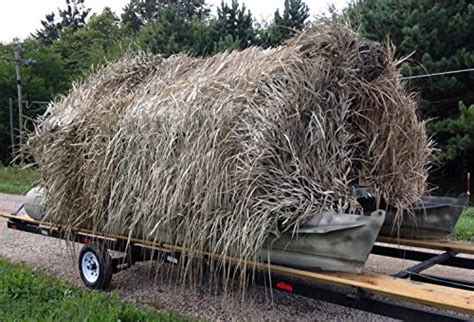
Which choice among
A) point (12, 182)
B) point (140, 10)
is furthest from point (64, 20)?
point (12, 182)

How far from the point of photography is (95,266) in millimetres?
5145

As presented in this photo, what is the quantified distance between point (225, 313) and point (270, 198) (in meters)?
1.53

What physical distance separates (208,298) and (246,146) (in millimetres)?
2036

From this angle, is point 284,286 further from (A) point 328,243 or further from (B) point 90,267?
(B) point 90,267

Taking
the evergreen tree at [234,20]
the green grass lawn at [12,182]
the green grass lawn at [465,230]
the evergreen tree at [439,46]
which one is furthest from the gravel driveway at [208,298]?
the evergreen tree at [234,20]

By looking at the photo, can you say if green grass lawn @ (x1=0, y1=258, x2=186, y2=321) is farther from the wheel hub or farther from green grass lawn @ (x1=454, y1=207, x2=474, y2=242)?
green grass lawn @ (x1=454, y1=207, x2=474, y2=242)

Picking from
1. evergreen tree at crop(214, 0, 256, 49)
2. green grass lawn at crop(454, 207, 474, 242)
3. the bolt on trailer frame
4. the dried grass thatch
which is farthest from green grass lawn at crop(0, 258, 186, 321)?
evergreen tree at crop(214, 0, 256, 49)

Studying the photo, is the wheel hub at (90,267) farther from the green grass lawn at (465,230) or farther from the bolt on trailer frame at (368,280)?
the green grass lawn at (465,230)

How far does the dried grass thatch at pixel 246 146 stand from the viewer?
3.48 metres

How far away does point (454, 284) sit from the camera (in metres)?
3.53

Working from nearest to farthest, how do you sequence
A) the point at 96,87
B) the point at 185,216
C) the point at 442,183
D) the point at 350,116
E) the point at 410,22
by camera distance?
the point at 185,216 < the point at 350,116 < the point at 96,87 < the point at 410,22 < the point at 442,183

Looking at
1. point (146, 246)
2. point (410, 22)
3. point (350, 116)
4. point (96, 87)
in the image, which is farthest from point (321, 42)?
point (410, 22)

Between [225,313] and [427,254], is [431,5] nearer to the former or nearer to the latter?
[427,254]

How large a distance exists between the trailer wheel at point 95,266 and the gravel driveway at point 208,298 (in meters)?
0.24
